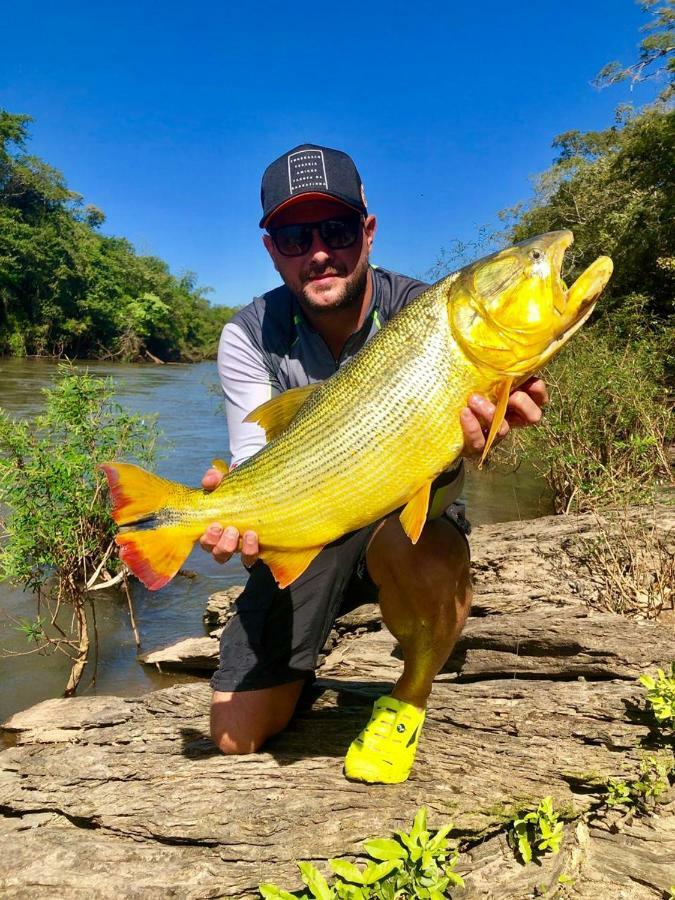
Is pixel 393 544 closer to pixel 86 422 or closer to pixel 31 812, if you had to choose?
pixel 31 812

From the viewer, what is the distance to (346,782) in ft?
8.55

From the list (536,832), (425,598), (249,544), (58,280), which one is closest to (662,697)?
(536,832)

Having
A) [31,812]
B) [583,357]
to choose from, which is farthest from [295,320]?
[583,357]

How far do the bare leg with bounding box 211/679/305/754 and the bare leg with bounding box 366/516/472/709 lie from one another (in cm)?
69

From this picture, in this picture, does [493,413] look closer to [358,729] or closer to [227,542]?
[227,542]

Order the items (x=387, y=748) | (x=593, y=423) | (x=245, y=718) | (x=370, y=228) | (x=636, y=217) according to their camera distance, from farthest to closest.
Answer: (x=636, y=217) → (x=593, y=423) → (x=370, y=228) → (x=245, y=718) → (x=387, y=748)

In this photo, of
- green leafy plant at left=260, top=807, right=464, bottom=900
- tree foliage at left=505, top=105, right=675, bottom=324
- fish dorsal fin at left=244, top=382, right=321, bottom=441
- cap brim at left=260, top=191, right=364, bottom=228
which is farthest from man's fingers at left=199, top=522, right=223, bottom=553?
tree foliage at left=505, top=105, right=675, bottom=324

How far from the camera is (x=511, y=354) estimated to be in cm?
206

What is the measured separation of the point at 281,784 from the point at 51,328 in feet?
146

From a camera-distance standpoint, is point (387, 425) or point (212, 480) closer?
point (387, 425)

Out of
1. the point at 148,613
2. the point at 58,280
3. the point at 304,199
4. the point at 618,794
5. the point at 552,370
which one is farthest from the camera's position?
the point at 58,280

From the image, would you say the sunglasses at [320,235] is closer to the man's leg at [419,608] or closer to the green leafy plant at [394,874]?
the man's leg at [419,608]

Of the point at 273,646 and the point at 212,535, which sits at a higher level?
the point at 212,535

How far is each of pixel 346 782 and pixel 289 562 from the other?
106 centimetres
